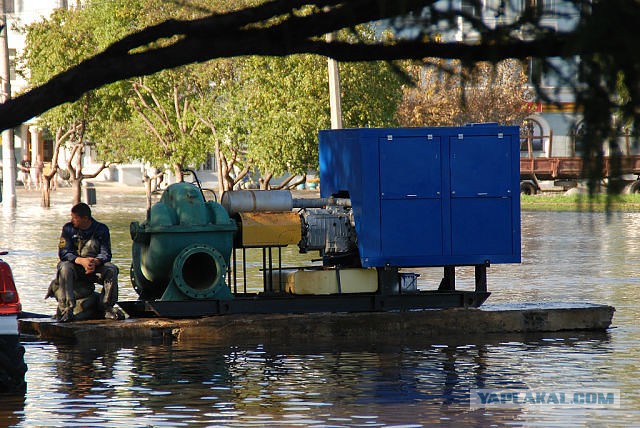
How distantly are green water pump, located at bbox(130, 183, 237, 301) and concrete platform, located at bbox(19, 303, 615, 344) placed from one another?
36 cm

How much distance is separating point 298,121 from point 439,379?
1250 inches

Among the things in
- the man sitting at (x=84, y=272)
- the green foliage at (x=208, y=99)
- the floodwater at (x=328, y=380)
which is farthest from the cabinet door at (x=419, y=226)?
the green foliage at (x=208, y=99)

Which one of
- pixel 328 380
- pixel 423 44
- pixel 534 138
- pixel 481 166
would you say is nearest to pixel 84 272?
pixel 328 380

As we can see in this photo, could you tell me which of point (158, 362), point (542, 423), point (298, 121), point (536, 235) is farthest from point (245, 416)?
point (298, 121)

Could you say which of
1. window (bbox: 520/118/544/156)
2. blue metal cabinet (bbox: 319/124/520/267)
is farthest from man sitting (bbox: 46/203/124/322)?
window (bbox: 520/118/544/156)

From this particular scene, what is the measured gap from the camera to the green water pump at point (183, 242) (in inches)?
582

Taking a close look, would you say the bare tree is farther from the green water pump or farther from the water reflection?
the green water pump

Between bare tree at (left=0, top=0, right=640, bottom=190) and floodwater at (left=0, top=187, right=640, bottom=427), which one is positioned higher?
bare tree at (left=0, top=0, right=640, bottom=190)

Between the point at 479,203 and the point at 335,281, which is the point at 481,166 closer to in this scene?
the point at 479,203

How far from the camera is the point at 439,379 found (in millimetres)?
12055

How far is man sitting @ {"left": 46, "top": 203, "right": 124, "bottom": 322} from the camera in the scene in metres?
14.9

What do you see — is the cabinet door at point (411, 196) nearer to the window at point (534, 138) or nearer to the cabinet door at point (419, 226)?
the cabinet door at point (419, 226)

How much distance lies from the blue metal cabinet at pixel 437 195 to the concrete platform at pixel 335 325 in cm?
59

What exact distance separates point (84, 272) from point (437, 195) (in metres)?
3.77
